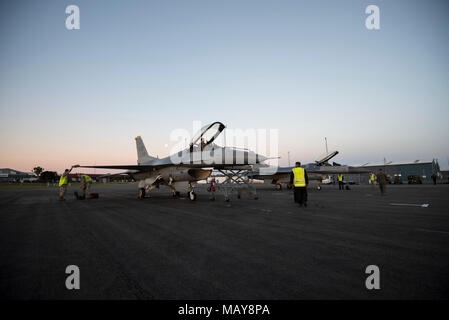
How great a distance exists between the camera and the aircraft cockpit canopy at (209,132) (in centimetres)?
1024

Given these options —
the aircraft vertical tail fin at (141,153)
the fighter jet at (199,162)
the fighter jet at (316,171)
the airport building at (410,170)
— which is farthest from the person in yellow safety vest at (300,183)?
the airport building at (410,170)

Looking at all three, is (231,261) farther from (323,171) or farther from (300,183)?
(323,171)

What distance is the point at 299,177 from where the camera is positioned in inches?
371

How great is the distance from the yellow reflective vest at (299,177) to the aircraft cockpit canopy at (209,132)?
3832 mm

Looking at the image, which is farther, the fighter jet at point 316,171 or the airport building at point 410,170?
the airport building at point 410,170

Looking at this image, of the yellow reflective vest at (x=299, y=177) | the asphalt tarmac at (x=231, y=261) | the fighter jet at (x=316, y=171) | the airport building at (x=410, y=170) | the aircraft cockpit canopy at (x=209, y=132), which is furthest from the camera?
the airport building at (x=410, y=170)

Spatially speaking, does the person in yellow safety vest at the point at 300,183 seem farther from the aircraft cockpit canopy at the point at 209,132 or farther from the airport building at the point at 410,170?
the airport building at the point at 410,170

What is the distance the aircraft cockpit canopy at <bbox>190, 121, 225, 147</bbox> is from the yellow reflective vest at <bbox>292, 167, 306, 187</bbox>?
12.6ft

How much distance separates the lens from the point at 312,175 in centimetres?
2348

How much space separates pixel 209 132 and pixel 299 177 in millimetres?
4554

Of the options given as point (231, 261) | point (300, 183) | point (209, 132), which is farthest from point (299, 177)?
point (231, 261)

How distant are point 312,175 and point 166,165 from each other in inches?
662
